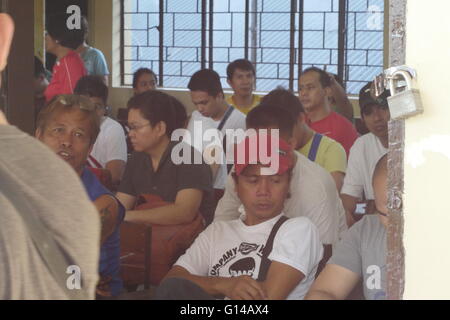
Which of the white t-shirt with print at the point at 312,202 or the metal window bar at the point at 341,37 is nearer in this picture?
the white t-shirt with print at the point at 312,202

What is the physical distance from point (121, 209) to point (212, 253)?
1.34 ft

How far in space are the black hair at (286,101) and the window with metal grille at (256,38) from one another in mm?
388

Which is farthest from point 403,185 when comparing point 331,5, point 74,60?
point 74,60

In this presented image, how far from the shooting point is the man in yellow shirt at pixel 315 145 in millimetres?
3586

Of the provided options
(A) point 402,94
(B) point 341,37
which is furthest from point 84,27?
(A) point 402,94

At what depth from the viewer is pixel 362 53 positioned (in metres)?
4.16

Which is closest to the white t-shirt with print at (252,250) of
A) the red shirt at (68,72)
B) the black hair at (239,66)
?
the red shirt at (68,72)

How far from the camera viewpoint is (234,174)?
125 inches

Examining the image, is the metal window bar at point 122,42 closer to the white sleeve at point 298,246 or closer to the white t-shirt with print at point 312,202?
the white t-shirt with print at point 312,202

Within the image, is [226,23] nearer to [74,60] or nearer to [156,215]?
[74,60]

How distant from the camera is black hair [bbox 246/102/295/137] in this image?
3.46 meters

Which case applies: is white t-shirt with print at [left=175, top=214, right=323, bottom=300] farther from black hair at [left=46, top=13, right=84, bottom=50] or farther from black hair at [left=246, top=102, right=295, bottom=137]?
black hair at [left=46, top=13, right=84, bottom=50]

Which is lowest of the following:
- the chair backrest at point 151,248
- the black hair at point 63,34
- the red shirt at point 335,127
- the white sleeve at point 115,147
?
the chair backrest at point 151,248

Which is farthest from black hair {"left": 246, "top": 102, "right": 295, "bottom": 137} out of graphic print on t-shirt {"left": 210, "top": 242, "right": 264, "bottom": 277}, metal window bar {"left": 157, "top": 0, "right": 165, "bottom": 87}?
metal window bar {"left": 157, "top": 0, "right": 165, "bottom": 87}
